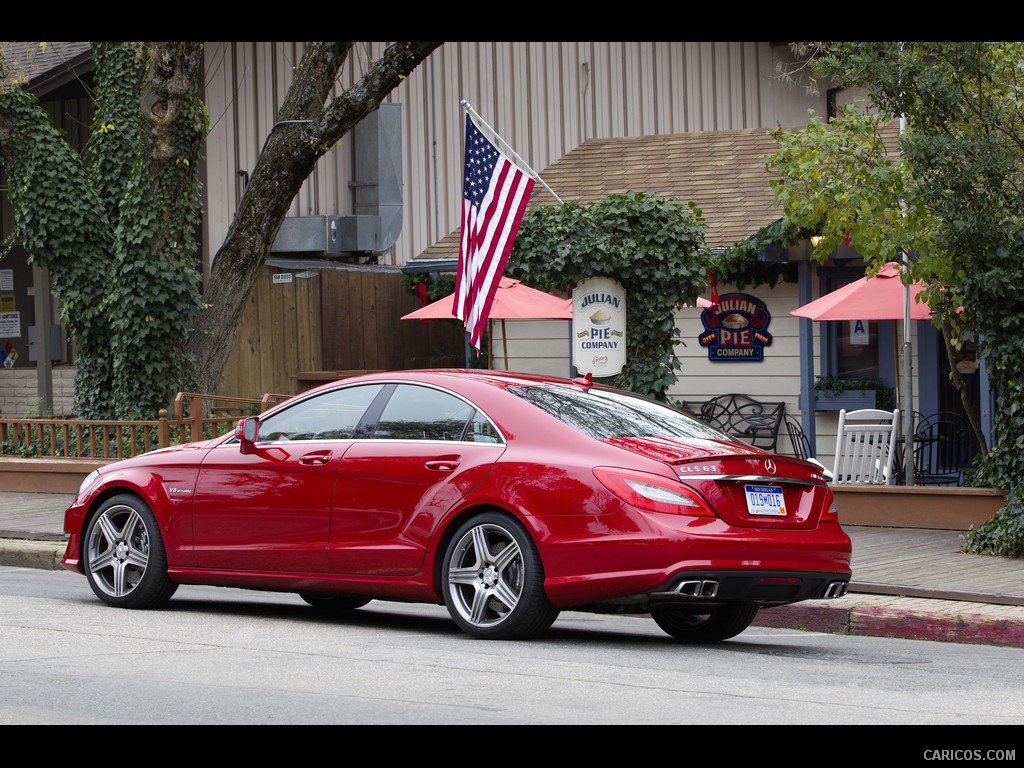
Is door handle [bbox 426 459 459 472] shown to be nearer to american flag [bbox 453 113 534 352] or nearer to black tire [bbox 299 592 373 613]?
black tire [bbox 299 592 373 613]

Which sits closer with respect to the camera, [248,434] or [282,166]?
[248,434]

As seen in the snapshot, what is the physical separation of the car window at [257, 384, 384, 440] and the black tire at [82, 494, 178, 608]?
98 centimetres

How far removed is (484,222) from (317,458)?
488cm

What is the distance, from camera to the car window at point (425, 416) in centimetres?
826

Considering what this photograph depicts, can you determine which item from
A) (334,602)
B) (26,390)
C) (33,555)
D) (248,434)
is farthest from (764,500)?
(26,390)

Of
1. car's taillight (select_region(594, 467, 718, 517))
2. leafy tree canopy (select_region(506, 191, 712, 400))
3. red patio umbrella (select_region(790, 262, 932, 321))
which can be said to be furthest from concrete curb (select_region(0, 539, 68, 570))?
red patio umbrella (select_region(790, 262, 932, 321))

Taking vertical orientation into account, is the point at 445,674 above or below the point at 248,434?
below

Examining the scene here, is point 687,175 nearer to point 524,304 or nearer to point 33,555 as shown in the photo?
point 524,304

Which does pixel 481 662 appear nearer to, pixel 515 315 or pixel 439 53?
pixel 515 315

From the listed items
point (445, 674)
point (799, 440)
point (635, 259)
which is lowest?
point (445, 674)

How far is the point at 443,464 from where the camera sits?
317 inches

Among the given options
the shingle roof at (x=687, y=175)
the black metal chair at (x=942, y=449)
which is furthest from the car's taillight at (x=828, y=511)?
the shingle roof at (x=687, y=175)

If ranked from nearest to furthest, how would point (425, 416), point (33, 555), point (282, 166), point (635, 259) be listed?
point (425, 416)
point (33, 555)
point (635, 259)
point (282, 166)
